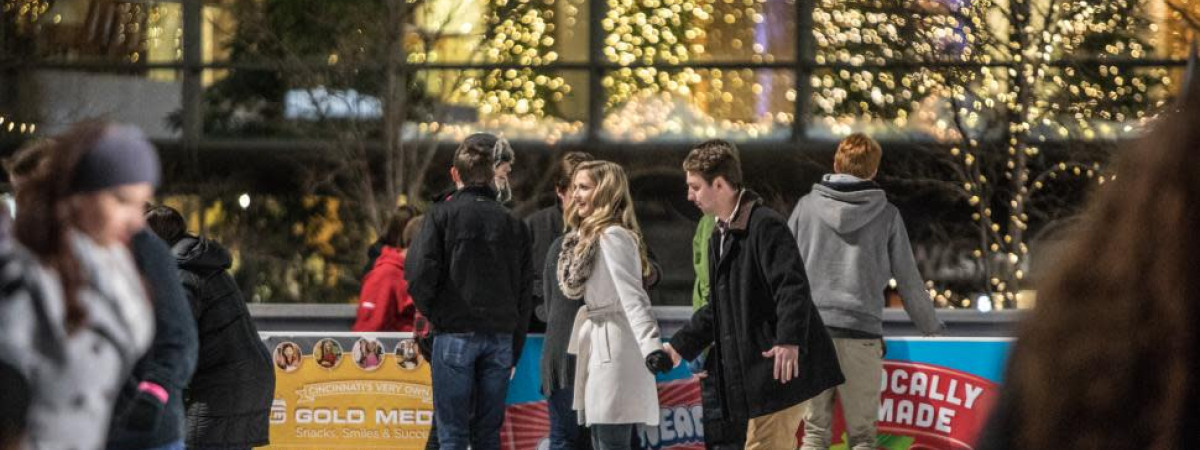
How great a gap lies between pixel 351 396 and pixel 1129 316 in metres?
7.70

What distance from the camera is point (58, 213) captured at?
405cm

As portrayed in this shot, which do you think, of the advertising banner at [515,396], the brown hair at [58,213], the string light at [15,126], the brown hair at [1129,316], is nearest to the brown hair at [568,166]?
the advertising banner at [515,396]

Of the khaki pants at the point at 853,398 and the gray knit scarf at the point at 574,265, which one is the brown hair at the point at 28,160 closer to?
the gray knit scarf at the point at 574,265

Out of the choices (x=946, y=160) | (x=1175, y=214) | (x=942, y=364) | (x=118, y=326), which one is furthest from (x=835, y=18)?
(x=1175, y=214)

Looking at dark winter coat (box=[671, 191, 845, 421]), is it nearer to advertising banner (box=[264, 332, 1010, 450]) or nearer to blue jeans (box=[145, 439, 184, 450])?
advertising banner (box=[264, 332, 1010, 450])

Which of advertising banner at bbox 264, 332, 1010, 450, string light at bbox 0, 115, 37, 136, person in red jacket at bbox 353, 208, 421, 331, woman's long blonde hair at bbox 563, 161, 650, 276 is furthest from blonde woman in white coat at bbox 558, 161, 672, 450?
string light at bbox 0, 115, 37, 136

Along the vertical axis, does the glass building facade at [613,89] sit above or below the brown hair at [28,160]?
below

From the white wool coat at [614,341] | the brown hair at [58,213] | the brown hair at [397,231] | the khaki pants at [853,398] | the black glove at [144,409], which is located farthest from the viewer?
the brown hair at [397,231]

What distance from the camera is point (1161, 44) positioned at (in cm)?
1848

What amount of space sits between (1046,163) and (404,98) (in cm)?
587

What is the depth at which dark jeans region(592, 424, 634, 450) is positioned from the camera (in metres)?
7.79

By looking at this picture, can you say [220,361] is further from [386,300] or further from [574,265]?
[386,300]

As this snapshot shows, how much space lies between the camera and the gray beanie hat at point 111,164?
4145 millimetres

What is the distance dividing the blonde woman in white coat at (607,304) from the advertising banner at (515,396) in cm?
93
